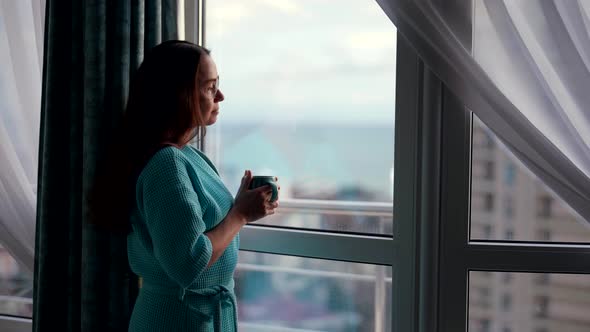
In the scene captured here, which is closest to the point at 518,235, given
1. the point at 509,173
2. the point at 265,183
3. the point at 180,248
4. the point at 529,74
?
the point at 509,173

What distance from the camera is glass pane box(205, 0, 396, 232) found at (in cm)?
177

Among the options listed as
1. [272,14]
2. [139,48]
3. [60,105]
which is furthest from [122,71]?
[272,14]

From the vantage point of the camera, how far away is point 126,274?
1.89 meters

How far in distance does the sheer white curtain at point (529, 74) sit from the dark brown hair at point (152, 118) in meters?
0.60

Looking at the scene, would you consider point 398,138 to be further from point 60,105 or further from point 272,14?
point 60,105

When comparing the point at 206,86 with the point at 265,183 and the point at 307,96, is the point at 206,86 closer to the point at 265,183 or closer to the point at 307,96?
the point at 265,183

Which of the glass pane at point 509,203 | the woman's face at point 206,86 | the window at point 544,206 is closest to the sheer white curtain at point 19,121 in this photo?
the woman's face at point 206,86

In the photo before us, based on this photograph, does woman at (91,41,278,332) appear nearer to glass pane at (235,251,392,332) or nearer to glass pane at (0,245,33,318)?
glass pane at (235,251,392,332)

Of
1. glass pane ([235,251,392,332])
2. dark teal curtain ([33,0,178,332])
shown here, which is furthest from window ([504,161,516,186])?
dark teal curtain ([33,0,178,332])

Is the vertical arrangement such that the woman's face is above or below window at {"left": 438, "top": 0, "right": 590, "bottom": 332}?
above

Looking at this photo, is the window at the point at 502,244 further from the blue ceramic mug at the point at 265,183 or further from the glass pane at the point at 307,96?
the blue ceramic mug at the point at 265,183

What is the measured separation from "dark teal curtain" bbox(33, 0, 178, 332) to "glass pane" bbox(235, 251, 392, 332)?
0.39m

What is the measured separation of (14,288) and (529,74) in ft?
6.71

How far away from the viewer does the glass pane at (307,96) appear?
1.77 m
